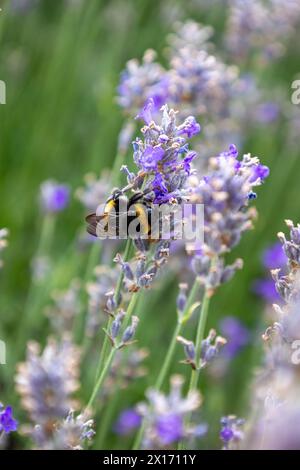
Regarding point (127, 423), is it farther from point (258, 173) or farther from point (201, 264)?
point (258, 173)

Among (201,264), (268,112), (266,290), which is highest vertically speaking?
(268,112)

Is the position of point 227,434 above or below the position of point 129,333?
below

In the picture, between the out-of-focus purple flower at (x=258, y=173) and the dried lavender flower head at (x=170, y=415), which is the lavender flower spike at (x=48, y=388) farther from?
the out-of-focus purple flower at (x=258, y=173)

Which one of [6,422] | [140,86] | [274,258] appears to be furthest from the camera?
[274,258]

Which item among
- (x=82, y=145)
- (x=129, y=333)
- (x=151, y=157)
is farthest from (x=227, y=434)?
(x=82, y=145)

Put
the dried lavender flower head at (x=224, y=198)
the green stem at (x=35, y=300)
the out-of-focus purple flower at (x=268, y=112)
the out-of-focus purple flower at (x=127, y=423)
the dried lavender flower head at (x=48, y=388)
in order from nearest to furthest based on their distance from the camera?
the dried lavender flower head at (x=224, y=198), the dried lavender flower head at (x=48, y=388), the out-of-focus purple flower at (x=127, y=423), the green stem at (x=35, y=300), the out-of-focus purple flower at (x=268, y=112)

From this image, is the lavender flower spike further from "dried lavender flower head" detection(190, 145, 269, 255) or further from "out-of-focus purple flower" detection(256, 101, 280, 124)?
"out-of-focus purple flower" detection(256, 101, 280, 124)

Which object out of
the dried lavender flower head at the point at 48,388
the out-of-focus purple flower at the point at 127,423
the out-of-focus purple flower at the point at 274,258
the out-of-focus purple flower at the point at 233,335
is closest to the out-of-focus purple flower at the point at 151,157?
the dried lavender flower head at the point at 48,388
